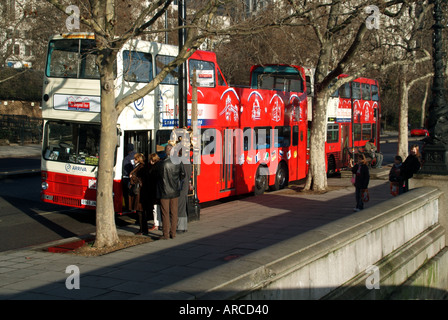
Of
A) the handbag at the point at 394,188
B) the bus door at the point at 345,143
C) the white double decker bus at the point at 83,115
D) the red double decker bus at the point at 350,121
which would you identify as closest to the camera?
the white double decker bus at the point at 83,115

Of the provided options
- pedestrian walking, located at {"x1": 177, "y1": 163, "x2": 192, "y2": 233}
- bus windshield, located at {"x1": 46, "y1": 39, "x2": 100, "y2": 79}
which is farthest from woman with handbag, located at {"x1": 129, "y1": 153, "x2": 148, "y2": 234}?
bus windshield, located at {"x1": 46, "y1": 39, "x2": 100, "y2": 79}

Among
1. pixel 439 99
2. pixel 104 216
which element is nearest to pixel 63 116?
pixel 104 216

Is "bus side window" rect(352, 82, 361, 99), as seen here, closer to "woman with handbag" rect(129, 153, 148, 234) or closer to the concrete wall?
the concrete wall

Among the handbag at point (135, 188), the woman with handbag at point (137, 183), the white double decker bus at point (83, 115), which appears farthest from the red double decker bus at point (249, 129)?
the handbag at point (135, 188)

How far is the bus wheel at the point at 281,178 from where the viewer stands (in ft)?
68.2

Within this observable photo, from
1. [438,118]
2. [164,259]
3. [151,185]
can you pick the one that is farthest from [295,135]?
[164,259]

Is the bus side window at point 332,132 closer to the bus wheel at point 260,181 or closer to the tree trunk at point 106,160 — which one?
the bus wheel at point 260,181

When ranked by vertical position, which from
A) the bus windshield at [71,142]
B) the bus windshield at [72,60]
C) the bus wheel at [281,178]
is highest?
the bus windshield at [72,60]

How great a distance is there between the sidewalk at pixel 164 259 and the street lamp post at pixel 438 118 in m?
3.16

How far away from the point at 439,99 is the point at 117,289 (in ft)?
27.0

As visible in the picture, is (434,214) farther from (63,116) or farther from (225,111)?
(63,116)

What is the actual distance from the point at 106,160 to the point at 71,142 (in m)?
3.96

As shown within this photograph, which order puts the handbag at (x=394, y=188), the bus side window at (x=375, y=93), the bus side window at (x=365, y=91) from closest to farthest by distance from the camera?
the handbag at (x=394, y=188) < the bus side window at (x=365, y=91) < the bus side window at (x=375, y=93)

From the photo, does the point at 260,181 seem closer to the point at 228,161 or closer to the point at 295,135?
the point at 228,161
